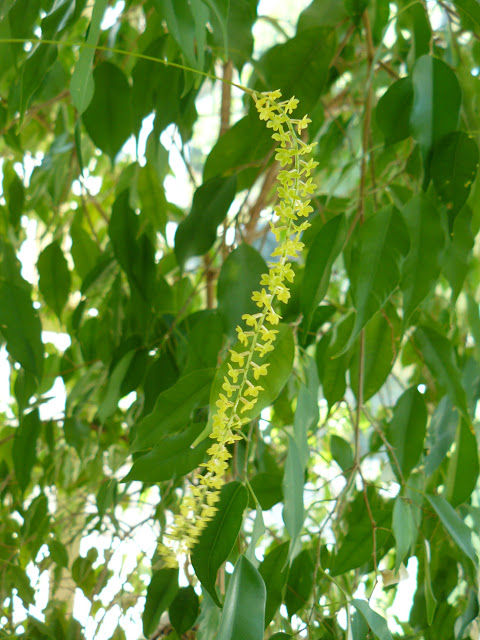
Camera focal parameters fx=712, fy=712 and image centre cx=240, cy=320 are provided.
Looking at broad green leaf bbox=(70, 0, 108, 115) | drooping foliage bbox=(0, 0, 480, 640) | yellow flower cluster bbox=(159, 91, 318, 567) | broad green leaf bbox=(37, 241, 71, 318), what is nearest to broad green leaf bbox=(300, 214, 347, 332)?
drooping foliage bbox=(0, 0, 480, 640)

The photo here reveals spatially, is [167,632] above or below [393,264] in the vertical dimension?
below

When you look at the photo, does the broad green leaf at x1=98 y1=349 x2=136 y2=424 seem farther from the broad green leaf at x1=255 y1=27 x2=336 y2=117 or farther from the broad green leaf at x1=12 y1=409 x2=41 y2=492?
the broad green leaf at x1=255 y1=27 x2=336 y2=117

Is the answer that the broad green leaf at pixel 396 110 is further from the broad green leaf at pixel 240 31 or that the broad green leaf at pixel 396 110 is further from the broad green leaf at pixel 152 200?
the broad green leaf at pixel 152 200

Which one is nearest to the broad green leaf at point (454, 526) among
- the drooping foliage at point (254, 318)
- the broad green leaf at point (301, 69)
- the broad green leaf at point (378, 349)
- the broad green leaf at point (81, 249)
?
the drooping foliage at point (254, 318)

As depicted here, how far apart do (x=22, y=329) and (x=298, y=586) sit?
1.16 ft

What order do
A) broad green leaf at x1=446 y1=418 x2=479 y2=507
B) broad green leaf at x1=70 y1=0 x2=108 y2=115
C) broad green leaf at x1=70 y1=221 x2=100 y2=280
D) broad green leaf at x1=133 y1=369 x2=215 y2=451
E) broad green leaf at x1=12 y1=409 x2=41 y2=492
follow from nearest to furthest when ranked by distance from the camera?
broad green leaf at x1=70 y1=0 x2=108 y2=115 < broad green leaf at x1=133 y1=369 x2=215 y2=451 < broad green leaf at x1=446 y1=418 x2=479 y2=507 < broad green leaf at x1=12 y1=409 x2=41 y2=492 < broad green leaf at x1=70 y1=221 x2=100 y2=280

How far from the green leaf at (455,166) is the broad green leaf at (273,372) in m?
0.16

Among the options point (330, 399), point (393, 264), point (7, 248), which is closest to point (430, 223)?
point (393, 264)

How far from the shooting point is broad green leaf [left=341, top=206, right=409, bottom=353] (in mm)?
505

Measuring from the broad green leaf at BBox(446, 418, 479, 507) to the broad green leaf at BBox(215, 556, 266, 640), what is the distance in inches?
10.2

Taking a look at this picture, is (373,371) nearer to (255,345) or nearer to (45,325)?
(255,345)

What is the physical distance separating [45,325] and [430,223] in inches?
37.1

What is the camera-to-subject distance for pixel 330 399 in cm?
62

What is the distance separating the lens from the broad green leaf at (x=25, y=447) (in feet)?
2.34
